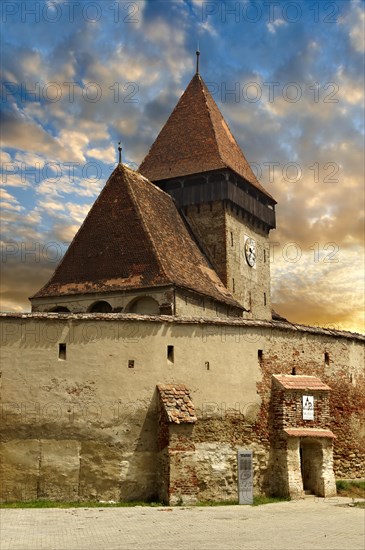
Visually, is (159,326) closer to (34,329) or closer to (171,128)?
(34,329)

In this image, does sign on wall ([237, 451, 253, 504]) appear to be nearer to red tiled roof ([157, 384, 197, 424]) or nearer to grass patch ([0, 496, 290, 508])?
grass patch ([0, 496, 290, 508])

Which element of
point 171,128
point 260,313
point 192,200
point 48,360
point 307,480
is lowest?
point 307,480

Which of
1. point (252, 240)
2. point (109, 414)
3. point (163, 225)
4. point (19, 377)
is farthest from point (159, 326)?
point (252, 240)

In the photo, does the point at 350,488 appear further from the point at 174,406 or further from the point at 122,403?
the point at 122,403

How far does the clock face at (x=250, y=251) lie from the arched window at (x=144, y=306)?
36.4ft

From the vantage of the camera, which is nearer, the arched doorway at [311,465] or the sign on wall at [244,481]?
the sign on wall at [244,481]

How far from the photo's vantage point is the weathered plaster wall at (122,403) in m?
17.2

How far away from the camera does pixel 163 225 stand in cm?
3073

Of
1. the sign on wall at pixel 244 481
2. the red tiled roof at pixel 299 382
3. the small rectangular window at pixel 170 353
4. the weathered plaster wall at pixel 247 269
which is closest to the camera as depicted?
the sign on wall at pixel 244 481

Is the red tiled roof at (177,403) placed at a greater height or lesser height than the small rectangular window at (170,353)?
lesser

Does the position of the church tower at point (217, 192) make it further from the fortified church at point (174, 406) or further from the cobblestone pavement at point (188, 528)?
the cobblestone pavement at point (188, 528)

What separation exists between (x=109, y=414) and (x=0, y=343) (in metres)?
3.43

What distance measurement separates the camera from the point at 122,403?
17938 mm

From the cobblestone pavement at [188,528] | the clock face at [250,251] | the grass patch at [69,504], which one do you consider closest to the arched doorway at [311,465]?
the cobblestone pavement at [188,528]
